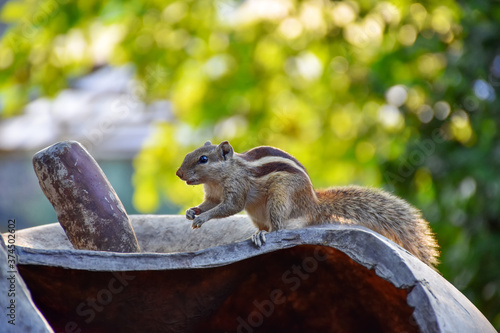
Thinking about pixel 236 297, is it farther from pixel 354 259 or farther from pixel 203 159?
pixel 203 159

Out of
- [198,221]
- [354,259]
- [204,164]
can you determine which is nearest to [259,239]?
[354,259]

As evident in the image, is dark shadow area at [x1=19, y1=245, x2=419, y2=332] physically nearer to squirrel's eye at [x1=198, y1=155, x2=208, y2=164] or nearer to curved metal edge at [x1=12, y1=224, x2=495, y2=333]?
curved metal edge at [x1=12, y1=224, x2=495, y2=333]

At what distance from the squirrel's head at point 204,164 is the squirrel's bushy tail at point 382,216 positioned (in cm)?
24

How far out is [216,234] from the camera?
1226mm

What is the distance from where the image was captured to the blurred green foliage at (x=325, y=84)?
95.0 inches

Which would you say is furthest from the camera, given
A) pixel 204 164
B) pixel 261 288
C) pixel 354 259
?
pixel 204 164

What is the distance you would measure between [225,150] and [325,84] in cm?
159

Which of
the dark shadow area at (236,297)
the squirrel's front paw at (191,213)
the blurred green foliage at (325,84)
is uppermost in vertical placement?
the blurred green foliage at (325,84)

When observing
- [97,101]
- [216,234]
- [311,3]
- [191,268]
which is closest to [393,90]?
[311,3]

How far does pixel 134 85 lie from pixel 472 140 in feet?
4.99

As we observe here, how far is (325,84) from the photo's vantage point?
2916 millimetres

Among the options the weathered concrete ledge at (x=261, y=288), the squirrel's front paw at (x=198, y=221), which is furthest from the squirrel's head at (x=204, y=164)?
the weathered concrete ledge at (x=261, y=288)

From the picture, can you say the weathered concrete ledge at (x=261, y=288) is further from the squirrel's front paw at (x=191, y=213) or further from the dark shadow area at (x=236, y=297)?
the squirrel's front paw at (x=191, y=213)

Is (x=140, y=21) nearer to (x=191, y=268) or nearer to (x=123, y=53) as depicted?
(x=123, y=53)
